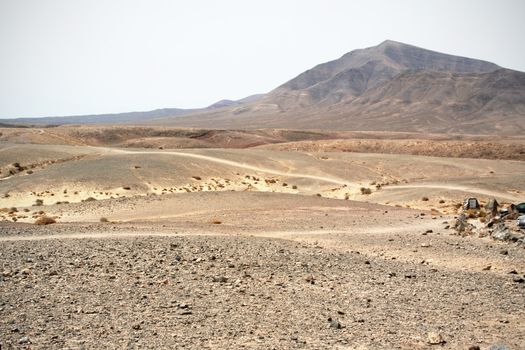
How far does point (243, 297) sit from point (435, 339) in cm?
390

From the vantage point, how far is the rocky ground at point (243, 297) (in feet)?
26.6

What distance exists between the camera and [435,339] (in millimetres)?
8453

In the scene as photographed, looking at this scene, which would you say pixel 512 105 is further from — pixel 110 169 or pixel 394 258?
pixel 394 258

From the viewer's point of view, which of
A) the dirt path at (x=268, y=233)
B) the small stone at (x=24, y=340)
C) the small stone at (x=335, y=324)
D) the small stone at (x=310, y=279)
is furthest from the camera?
the dirt path at (x=268, y=233)

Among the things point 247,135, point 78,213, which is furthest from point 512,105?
point 78,213

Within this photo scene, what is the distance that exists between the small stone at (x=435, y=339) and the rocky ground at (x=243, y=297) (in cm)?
3

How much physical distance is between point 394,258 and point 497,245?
445 centimetres

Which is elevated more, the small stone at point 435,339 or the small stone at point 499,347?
the small stone at point 499,347

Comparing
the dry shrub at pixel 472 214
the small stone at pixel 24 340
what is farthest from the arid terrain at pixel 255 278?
the dry shrub at pixel 472 214

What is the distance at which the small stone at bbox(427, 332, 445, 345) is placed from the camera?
839cm

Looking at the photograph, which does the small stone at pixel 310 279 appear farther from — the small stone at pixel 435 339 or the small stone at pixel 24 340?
the small stone at pixel 24 340

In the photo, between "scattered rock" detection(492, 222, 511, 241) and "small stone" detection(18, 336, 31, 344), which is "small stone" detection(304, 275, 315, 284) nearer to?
"small stone" detection(18, 336, 31, 344)

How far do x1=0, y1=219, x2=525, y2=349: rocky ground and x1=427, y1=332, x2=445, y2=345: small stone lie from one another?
3 cm

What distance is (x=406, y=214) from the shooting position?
27281 mm
